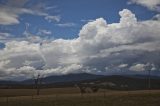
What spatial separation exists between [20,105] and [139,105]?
72.8 feet

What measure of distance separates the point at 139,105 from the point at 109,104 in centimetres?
599

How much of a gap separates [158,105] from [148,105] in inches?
62.0

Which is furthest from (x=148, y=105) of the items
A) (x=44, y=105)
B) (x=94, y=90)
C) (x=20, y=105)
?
(x=94, y=90)

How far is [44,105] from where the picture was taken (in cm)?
5734

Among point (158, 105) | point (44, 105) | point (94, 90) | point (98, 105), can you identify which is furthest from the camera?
point (94, 90)

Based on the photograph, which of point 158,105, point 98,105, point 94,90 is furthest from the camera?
point 94,90

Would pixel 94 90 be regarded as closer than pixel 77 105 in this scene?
No

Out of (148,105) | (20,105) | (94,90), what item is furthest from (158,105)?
(94,90)

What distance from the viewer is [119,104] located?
177 ft

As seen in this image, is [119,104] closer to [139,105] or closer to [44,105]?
[139,105]

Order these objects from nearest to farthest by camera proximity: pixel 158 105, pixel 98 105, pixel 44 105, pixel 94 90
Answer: pixel 158 105
pixel 98 105
pixel 44 105
pixel 94 90

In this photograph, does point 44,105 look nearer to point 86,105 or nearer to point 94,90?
point 86,105

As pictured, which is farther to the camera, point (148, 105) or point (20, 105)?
point (20, 105)

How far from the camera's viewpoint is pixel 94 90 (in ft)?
440
